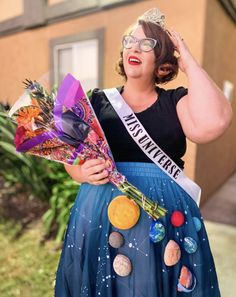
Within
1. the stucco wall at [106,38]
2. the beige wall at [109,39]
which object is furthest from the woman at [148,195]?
the beige wall at [109,39]

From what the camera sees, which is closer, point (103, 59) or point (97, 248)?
point (97, 248)

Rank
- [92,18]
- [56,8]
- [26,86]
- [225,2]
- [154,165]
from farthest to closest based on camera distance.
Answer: [56,8] < [92,18] < [225,2] < [154,165] < [26,86]

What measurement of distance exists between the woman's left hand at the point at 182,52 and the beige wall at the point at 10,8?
548cm

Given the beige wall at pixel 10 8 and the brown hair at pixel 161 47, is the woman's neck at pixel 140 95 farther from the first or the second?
the beige wall at pixel 10 8

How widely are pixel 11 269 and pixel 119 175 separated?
2406mm

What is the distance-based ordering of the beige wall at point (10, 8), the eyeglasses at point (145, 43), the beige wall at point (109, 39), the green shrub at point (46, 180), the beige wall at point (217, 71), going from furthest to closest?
the beige wall at point (10, 8), the beige wall at point (217, 71), the beige wall at point (109, 39), the green shrub at point (46, 180), the eyeglasses at point (145, 43)

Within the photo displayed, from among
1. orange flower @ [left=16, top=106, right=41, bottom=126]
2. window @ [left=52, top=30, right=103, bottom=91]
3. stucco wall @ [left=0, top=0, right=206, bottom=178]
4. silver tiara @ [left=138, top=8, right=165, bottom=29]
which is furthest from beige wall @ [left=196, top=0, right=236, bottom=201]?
orange flower @ [left=16, top=106, right=41, bottom=126]

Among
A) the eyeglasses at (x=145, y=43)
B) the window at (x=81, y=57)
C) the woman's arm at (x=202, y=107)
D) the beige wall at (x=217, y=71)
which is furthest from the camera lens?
the window at (x=81, y=57)

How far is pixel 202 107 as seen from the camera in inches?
42.6

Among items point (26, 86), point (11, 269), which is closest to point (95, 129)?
point (26, 86)

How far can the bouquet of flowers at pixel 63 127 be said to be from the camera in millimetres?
1098

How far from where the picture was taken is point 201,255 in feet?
4.18

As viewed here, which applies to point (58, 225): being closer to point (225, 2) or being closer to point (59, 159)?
point (59, 159)

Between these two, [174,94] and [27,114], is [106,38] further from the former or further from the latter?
[27,114]
